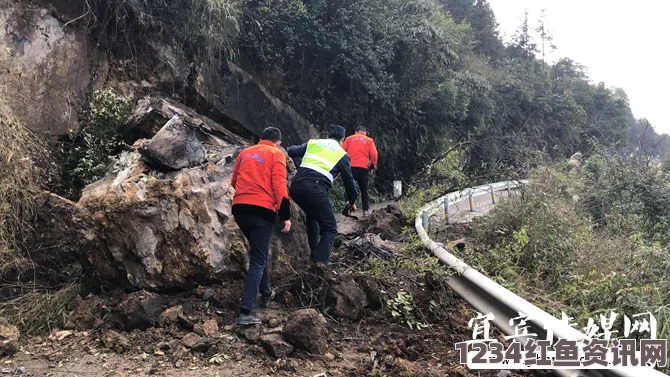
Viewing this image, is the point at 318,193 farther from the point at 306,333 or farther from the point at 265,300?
the point at 306,333

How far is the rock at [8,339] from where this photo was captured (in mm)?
4137

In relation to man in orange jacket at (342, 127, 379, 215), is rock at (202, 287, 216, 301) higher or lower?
lower

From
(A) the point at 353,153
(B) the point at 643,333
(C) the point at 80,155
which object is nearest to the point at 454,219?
(A) the point at 353,153

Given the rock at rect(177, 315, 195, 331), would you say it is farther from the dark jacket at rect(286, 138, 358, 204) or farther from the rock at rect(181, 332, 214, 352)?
the dark jacket at rect(286, 138, 358, 204)

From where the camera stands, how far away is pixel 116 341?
13.9ft

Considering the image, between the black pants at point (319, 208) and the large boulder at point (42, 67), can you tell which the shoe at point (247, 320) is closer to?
the black pants at point (319, 208)

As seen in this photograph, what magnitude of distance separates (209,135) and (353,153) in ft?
10.6

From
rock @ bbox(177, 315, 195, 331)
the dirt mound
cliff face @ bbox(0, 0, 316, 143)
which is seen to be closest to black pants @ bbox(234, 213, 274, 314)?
rock @ bbox(177, 315, 195, 331)

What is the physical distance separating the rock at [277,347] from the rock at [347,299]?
90 cm

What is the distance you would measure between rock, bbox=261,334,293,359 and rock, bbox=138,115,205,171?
2481mm

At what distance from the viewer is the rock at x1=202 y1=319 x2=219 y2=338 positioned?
4350 millimetres

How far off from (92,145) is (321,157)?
3.39 meters

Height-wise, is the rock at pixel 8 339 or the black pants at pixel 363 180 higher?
the black pants at pixel 363 180

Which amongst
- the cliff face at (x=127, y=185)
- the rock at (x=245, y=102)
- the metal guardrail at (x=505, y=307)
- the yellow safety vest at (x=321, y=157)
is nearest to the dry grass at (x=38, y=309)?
the cliff face at (x=127, y=185)
